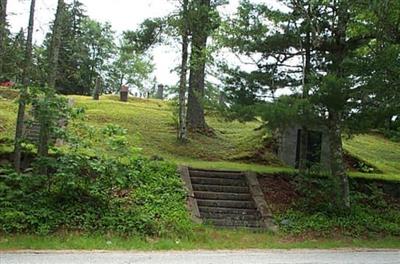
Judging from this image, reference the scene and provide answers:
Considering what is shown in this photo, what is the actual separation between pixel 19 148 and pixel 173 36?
7195 mm

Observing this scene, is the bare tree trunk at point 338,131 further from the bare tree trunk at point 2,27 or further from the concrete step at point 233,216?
the bare tree trunk at point 2,27

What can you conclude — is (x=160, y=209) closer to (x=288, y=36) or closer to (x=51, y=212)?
(x=51, y=212)

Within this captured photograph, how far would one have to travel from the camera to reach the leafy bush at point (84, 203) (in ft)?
28.9

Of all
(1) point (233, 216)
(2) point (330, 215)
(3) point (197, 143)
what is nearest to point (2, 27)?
(1) point (233, 216)

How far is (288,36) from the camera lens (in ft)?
39.6

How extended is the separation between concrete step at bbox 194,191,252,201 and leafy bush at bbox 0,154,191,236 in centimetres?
117

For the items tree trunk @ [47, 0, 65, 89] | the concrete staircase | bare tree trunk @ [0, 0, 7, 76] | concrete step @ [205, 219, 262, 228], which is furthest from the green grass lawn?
bare tree trunk @ [0, 0, 7, 76]

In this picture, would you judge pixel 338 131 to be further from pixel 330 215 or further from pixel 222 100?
pixel 222 100

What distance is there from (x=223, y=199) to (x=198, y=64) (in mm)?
5867

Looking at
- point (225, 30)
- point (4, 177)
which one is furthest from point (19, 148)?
point (225, 30)

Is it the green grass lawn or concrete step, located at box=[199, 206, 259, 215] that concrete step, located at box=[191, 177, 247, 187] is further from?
the green grass lawn

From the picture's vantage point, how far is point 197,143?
16688 millimetres

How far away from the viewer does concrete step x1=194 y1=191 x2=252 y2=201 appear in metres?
11.5

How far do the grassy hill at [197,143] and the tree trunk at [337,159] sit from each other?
7.05 feet
